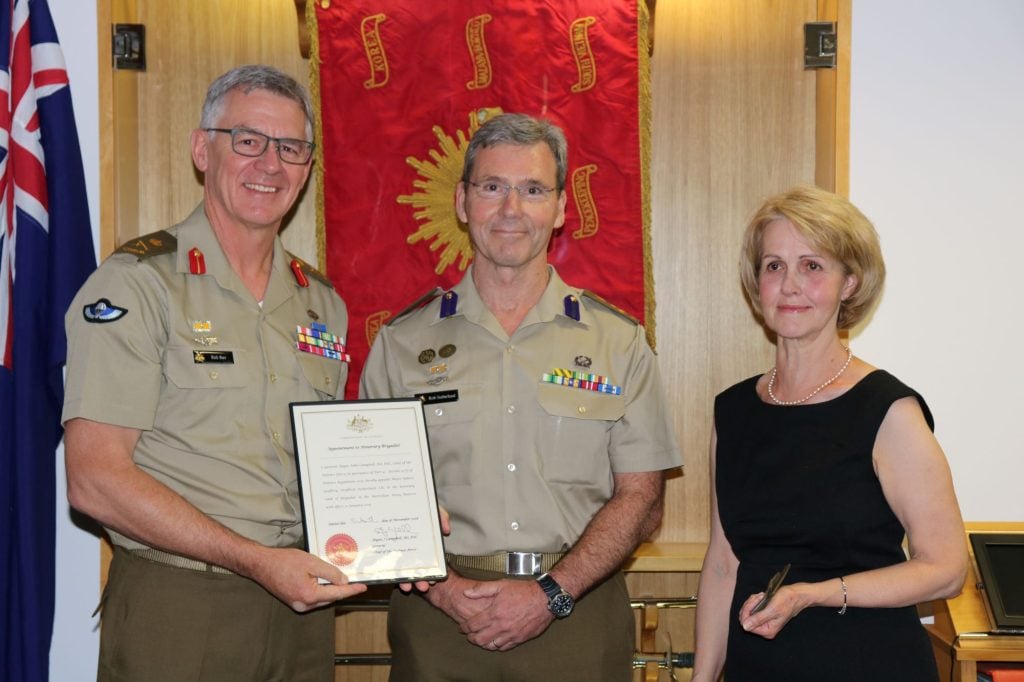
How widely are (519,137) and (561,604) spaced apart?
1.10 m

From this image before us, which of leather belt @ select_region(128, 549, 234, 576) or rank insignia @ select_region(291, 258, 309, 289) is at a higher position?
rank insignia @ select_region(291, 258, 309, 289)

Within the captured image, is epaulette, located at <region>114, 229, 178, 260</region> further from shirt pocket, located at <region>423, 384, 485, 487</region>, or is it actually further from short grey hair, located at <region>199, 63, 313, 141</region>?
shirt pocket, located at <region>423, 384, 485, 487</region>

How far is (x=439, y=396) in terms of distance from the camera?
8.04 ft

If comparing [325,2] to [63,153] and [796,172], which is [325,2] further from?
[796,172]

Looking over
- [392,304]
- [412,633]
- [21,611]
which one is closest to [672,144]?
[392,304]

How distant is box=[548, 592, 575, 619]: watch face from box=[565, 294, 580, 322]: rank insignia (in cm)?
68

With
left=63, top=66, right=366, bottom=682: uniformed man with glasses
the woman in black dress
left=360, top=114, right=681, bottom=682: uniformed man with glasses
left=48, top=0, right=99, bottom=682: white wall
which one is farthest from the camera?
left=48, top=0, right=99, bottom=682: white wall

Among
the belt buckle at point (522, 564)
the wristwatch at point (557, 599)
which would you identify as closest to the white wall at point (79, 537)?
the belt buckle at point (522, 564)

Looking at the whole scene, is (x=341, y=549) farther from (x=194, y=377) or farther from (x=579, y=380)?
(x=579, y=380)

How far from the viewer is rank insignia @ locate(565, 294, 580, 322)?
2.53m

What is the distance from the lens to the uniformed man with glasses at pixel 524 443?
232cm

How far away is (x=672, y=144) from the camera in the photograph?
10.7 ft


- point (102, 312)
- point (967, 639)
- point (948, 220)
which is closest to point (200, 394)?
point (102, 312)

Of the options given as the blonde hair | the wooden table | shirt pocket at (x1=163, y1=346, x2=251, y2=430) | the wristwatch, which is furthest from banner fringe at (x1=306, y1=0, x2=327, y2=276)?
the wooden table
